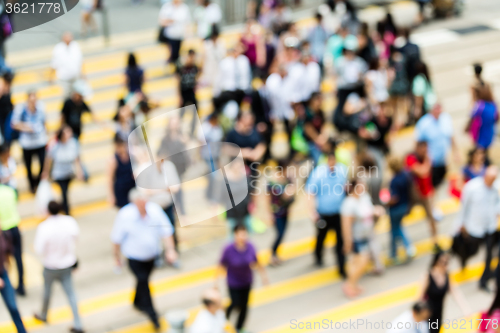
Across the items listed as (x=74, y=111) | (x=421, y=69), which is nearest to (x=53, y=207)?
(x=74, y=111)

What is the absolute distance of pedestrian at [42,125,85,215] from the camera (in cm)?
917

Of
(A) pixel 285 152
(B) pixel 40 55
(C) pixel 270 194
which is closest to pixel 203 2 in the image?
(B) pixel 40 55

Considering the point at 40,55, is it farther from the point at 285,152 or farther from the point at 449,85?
the point at 449,85

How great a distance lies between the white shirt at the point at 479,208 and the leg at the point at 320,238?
5.13 feet

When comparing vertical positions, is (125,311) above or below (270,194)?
below

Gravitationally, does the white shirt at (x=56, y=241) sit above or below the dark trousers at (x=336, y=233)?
above

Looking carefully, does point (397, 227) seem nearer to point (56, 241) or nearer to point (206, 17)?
point (56, 241)

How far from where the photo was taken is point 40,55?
566 inches

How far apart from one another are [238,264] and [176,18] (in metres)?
7.53

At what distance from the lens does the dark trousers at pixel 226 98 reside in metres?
10.7

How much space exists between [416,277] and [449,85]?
6.98 m

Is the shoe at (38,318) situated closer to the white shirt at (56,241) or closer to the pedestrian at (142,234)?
the white shirt at (56,241)

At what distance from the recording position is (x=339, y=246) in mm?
8758

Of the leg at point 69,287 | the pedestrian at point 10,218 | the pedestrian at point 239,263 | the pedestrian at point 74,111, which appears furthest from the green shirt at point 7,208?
the pedestrian at point 74,111
